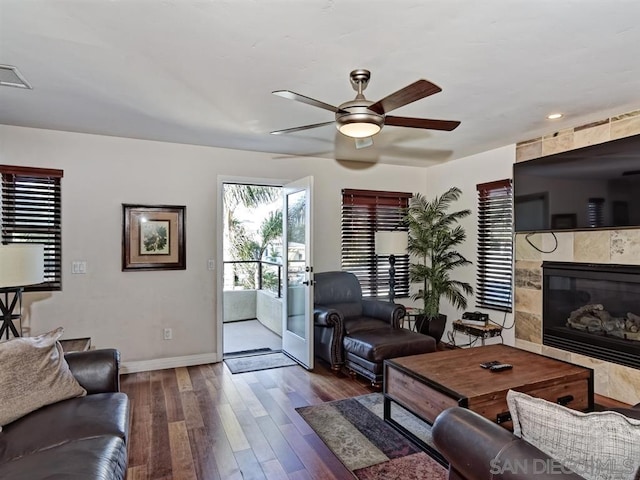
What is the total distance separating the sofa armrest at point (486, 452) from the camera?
109 cm

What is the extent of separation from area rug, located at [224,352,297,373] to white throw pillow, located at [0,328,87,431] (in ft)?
6.89

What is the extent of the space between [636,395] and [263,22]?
4.02 m

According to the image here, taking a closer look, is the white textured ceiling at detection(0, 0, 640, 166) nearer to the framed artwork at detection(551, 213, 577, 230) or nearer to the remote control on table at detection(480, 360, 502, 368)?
the framed artwork at detection(551, 213, 577, 230)

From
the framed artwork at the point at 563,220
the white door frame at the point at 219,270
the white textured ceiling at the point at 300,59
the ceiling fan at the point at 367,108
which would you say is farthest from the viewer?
the white door frame at the point at 219,270

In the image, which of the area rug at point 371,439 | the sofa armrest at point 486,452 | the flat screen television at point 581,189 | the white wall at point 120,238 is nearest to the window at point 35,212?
the white wall at point 120,238

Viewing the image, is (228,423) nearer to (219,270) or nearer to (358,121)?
(219,270)

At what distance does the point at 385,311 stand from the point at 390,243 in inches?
35.6

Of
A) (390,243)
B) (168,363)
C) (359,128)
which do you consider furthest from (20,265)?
(390,243)

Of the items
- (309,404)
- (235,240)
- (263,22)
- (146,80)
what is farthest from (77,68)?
(235,240)

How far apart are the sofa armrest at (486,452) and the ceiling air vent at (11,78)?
3133 mm

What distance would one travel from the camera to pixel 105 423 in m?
1.87

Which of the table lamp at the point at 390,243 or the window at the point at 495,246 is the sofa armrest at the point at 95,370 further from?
the window at the point at 495,246

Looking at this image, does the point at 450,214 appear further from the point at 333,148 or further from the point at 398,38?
the point at 398,38

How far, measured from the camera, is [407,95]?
205 cm
